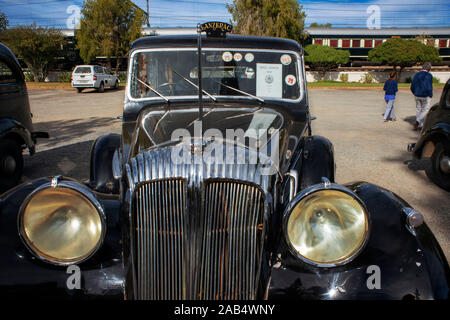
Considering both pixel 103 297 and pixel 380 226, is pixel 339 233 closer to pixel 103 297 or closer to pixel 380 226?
pixel 380 226

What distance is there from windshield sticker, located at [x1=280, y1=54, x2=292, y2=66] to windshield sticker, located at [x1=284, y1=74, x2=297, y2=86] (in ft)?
0.44

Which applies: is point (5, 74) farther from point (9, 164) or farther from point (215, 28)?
point (215, 28)

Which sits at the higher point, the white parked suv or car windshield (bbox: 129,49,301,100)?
the white parked suv

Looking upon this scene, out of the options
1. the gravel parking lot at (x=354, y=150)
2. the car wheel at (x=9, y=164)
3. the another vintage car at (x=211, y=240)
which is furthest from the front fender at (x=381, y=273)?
the car wheel at (x=9, y=164)

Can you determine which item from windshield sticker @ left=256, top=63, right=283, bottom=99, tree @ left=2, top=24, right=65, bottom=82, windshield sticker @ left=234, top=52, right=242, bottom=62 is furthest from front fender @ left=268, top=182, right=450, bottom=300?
tree @ left=2, top=24, right=65, bottom=82

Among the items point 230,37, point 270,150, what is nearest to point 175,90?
point 230,37

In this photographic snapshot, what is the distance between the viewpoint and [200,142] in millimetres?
1970

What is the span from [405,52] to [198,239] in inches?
1232

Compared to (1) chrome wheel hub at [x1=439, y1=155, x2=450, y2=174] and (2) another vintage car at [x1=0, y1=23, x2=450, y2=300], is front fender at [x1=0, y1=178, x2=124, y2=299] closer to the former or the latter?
(2) another vintage car at [x1=0, y1=23, x2=450, y2=300]

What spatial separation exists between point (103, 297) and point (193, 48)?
2414mm

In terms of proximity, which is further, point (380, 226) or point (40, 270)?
point (380, 226)

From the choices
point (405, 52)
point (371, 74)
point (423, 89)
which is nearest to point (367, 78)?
point (371, 74)

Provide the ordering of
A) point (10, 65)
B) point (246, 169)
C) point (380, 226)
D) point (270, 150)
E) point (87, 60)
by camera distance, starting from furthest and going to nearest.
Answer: point (87, 60)
point (10, 65)
point (270, 150)
point (380, 226)
point (246, 169)

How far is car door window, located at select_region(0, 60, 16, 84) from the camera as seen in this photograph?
564 centimetres
